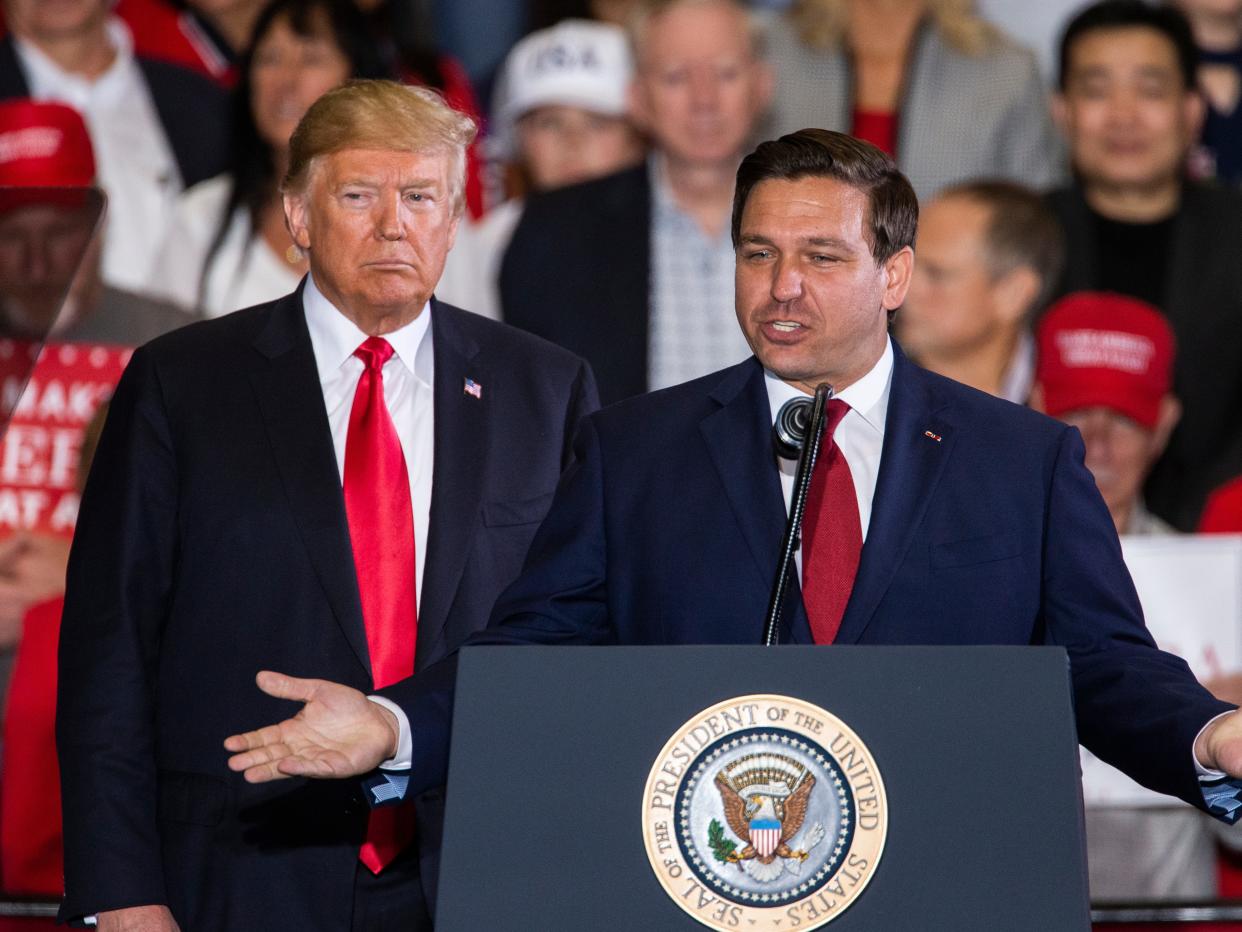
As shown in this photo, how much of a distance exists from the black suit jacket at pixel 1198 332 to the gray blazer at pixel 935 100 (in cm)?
30

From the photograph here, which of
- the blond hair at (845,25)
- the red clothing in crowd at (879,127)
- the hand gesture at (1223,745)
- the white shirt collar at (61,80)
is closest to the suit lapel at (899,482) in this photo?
the hand gesture at (1223,745)

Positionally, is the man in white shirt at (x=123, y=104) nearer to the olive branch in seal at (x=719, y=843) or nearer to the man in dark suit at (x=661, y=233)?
the man in dark suit at (x=661, y=233)

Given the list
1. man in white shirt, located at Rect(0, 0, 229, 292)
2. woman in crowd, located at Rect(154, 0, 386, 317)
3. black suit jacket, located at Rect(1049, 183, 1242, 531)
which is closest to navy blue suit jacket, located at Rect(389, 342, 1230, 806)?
woman in crowd, located at Rect(154, 0, 386, 317)

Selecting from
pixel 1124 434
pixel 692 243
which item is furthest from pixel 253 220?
pixel 1124 434

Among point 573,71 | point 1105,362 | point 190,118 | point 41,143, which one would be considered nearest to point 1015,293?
point 1105,362

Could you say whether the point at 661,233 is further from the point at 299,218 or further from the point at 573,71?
the point at 299,218

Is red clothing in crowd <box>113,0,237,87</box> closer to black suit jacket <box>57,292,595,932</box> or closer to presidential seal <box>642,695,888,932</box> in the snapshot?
black suit jacket <box>57,292,595,932</box>

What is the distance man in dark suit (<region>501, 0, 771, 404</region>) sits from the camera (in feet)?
14.0

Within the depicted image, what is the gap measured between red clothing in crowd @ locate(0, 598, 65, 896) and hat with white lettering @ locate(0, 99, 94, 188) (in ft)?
4.16

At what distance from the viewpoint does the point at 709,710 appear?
1593mm

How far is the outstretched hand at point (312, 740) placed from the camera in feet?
6.00

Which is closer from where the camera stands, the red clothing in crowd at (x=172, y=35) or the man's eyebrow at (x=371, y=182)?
the man's eyebrow at (x=371, y=182)

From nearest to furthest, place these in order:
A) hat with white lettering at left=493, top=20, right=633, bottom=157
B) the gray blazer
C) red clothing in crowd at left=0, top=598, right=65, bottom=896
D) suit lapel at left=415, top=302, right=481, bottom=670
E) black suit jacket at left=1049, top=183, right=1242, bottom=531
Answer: suit lapel at left=415, top=302, right=481, bottom=670 < red clothing in crowd at left=0, top=598, right=65, bottom=896 < black suit jacket at left=1049, top=183, right=1242, bottom=531 < the gray blazer < hat with white lettering at left=493, top=20, right=633, bottom=157

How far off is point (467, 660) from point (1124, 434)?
2.89 m
